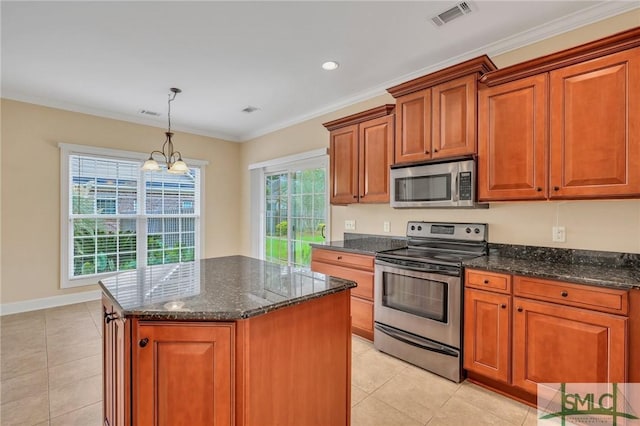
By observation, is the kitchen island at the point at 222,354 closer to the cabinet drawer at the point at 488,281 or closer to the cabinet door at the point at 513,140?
the cabinet drawer at the point at 488,281

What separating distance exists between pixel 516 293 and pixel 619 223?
0.91 meters

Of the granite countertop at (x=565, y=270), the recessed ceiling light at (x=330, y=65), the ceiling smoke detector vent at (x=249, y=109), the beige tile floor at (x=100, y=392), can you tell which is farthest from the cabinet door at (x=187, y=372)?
the ceiling smoke detector vent at (x=249, y=109)

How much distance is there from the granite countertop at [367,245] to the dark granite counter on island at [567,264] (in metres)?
0.92

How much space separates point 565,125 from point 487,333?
5.12 ft

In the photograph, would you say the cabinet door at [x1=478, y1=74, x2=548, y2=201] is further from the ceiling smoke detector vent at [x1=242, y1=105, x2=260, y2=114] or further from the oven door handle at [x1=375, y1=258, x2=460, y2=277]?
the ceiling smoke detector vent at [x1=242, y1=105, x2=260, y2=114]

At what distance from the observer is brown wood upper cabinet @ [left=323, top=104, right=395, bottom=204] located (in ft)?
10.6

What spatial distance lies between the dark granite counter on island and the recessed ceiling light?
2.22 meters

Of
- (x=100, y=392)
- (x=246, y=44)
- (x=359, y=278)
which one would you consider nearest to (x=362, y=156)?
(x=359, y=278)

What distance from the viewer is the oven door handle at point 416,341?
7.88 feet

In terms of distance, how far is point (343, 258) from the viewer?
10.6 feet

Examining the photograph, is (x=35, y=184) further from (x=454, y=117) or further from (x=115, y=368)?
(x=454, y=117)

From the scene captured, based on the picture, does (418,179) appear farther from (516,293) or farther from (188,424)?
(188,424)

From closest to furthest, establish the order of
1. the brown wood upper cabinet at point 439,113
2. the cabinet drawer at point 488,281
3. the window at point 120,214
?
the cabinet drawer at point 488,281 → the brown wood upper cabinet at point 439,113 → the window at point 120,214

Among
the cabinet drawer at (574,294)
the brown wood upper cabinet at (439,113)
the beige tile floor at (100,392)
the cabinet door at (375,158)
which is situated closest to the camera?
the cabinet drawer at (574,294)
